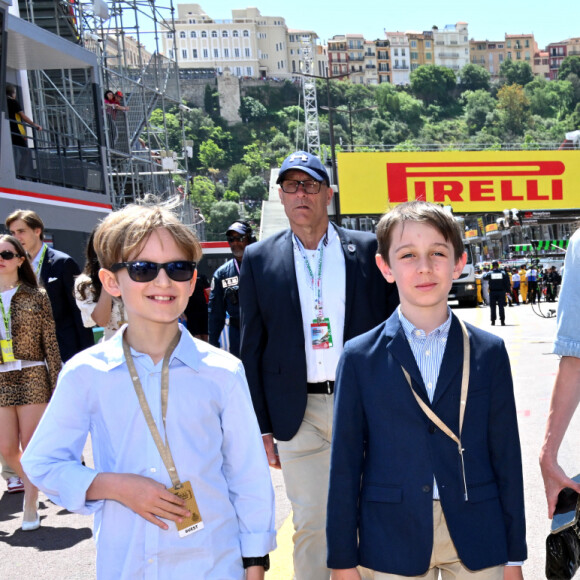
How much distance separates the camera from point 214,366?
91.4 inches

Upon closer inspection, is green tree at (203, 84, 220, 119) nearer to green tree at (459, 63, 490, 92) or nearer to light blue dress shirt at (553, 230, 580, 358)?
green tree at (459, 63, 490, 92)

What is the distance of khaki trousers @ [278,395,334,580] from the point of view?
3521 millimetres

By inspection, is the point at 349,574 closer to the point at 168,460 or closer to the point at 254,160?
the point at 168,460

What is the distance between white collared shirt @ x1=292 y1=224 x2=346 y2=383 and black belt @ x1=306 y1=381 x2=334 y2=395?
0.02 m

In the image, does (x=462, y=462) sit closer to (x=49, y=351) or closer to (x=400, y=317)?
(x=400, y=317)

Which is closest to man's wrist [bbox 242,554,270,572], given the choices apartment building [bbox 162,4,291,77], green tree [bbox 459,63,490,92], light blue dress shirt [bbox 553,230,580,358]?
light blue dress shirt [bbox 553,230,580,358]

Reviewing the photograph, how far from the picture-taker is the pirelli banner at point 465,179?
142 feet

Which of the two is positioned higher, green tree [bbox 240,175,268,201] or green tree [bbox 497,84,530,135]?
green tree [bbox 497,84,530,135]

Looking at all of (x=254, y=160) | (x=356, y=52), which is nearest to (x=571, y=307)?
(x=254, y=160)

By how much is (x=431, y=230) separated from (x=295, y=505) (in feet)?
5.16

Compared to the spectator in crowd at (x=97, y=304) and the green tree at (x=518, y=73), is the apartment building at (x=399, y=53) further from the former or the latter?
the spectator in crowd at (x=97, y=304)

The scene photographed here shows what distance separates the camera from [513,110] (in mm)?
166625

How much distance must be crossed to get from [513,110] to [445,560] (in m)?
174

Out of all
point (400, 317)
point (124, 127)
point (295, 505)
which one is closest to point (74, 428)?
point (400, 317)
